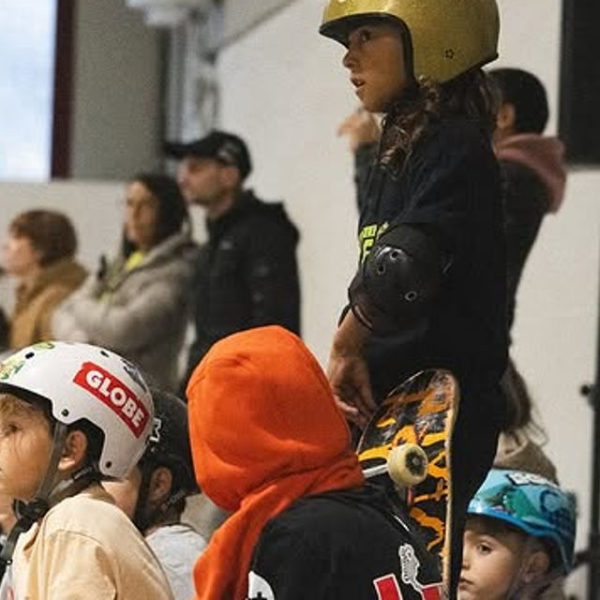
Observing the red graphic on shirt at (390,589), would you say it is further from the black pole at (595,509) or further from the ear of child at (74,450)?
the black pole at (595,509)

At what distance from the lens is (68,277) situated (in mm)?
8164

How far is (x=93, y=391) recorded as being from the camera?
3.48 meters

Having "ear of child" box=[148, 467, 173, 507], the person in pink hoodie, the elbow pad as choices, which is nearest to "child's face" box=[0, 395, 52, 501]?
"ear of child" box=[148, 467, 173, 507]

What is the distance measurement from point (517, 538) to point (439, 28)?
1.12 m

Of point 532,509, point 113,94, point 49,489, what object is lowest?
point 532,509

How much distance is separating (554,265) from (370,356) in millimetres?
2620

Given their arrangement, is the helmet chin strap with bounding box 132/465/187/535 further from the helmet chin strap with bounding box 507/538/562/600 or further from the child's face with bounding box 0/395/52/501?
the helmet chin strap with bounding box 507/538/562/600

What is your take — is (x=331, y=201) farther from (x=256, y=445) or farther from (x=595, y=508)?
(x=256, y=445)

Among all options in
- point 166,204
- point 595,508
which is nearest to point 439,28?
point 595,508

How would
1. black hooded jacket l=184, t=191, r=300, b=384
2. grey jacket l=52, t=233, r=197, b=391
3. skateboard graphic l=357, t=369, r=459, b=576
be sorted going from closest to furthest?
1. skateboard graphic l=357, t=369, r=459, b=576
2. black hooded jacket l=184, t=191, r=300, b=384
3. grey jacket l=52, t=233, r=197, b=391

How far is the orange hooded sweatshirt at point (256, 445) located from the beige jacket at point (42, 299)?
16.0ft

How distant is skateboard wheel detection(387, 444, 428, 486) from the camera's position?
3.11 meters

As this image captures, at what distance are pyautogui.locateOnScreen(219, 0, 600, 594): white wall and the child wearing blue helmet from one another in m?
1.79

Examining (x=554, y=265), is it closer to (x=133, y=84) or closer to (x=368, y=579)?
(x=368, y=579)
